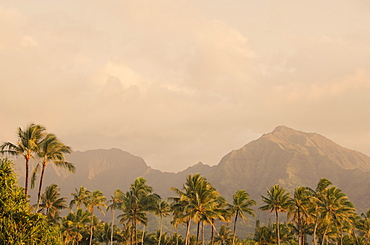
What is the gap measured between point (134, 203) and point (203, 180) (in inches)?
738

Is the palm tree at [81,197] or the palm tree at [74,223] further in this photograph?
the palm tree at [81,197]

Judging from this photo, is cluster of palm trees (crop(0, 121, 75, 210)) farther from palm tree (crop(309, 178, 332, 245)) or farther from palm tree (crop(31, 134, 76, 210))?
palm tree (crop(309, 178, 332, 245))

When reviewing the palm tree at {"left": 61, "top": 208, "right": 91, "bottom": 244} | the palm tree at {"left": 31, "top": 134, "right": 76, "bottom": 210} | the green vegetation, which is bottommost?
the palm tree at {"left": 61, "top": 208, "right": 91, "bottom": 244}

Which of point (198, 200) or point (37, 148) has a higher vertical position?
point (37, 148)

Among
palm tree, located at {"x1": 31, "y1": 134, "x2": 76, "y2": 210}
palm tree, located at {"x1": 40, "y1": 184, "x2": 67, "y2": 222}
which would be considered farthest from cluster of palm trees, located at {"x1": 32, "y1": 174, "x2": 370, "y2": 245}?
palm tree, located at {"x1": 31, "y1": 134, "x2": 76, "y2": 210}

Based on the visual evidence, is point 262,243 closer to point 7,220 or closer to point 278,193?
point 278,193

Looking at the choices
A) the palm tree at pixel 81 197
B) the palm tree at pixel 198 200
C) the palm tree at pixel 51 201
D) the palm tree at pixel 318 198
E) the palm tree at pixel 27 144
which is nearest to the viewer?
the palm tree at pixel 27 144

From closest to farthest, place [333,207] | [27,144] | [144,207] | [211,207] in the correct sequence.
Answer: [27,144]
[211,207]
[333,207]
[144,207]

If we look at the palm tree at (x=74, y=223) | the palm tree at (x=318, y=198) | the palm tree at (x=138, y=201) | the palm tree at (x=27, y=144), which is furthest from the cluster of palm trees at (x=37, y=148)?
the palm tree at (x=318, y=198)

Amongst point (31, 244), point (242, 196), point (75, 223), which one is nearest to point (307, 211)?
point (242, 196)

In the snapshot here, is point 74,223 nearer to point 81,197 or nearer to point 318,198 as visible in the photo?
point 81,197

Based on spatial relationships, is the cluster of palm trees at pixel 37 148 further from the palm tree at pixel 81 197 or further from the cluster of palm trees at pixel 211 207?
the palm tree at pixel 81 197

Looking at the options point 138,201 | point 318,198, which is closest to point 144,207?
point 138,201

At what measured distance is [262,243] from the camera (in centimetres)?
6781
